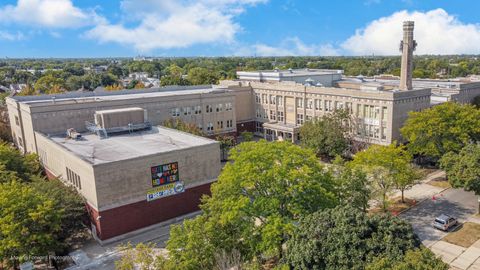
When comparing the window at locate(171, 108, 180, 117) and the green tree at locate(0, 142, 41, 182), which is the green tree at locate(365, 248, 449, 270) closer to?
the green tree at locate(0, 142, 41, 182)

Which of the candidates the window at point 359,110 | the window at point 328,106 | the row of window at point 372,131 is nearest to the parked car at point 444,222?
the row of window at point 372,131

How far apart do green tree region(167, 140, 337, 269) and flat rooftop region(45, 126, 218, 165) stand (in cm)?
1211

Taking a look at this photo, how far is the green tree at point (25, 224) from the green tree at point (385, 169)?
2852cm

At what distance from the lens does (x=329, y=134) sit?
56000 mm

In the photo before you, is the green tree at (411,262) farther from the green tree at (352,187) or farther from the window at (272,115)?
the window at (272,115)

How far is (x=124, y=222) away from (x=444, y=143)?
134 feet

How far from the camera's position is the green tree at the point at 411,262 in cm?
1888

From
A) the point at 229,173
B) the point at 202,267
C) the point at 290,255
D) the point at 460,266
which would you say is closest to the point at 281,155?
the point at 229,173

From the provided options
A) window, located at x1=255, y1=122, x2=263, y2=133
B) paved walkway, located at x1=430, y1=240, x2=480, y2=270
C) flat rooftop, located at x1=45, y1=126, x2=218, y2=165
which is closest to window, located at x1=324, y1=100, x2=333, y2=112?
window, located at x1=255, y1=122, x2=263, y2=133

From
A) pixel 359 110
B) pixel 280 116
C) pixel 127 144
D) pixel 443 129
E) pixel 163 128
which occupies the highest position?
pixel 359 110

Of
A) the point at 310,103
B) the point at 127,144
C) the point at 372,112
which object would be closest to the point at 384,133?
the point at 372,112

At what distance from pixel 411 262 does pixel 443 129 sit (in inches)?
1395

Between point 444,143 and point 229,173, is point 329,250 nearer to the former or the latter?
point 229,173

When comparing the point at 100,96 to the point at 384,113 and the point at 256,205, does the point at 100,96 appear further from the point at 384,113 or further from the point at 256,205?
the point at 384,113
